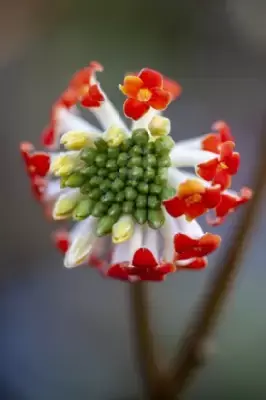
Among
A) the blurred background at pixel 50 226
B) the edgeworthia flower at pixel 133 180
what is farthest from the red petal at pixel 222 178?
the blurred background at pixel 50 226

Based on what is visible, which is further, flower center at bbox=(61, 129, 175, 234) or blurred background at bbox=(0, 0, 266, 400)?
blurred background at bbox=(0, 0, 266, 400)

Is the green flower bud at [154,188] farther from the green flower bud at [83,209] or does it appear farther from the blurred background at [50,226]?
the blurred background at [50,226]

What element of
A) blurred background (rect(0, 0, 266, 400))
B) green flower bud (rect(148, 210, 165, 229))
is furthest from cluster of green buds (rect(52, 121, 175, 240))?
blurred background (rect(0, 0, 266, 400))

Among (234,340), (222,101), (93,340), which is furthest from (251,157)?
(93,340)

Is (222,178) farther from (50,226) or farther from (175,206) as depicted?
(50,226)

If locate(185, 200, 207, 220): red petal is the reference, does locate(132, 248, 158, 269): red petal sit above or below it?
below

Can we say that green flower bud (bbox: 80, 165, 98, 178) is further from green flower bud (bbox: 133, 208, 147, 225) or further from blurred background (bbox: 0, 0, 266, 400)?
blurred background (bbox: 0, 0, 266, 400)

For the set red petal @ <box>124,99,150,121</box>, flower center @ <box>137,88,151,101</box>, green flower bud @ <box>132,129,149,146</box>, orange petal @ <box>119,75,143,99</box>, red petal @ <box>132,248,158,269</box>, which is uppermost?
orange petal @ <box>119,75,143,99</box>

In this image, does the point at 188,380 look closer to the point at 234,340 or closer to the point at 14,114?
the point at 234,340
